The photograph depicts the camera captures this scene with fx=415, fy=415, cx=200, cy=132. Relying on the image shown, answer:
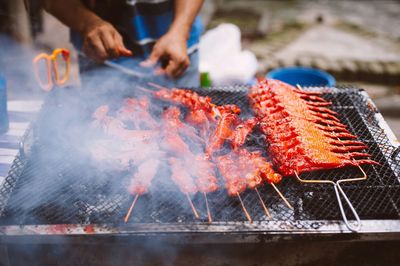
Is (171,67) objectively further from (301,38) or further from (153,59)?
(301,38)

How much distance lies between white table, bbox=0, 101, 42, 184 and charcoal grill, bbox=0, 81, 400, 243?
0.25 m

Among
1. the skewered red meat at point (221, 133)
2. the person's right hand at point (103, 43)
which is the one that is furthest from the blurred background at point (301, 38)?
the skewered red meat at point (221, 133)

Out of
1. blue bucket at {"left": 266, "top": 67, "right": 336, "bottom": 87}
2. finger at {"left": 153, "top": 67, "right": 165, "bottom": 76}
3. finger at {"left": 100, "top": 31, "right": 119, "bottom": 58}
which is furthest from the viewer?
blue bucket at {"left": 266, "top": 67, "right": 336, "bottom": 87}

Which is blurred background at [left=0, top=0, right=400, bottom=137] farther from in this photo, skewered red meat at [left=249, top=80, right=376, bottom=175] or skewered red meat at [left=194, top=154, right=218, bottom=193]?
skewered red meat at [left=194, top=154, right=218, bottom=193]

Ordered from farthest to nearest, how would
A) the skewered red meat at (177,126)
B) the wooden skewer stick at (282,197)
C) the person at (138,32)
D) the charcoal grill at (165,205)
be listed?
the person at (138,32)
the skewered red meat at (177,126)
the wooden skewer stick at (282,197)
the charcoal grill at (165,205)

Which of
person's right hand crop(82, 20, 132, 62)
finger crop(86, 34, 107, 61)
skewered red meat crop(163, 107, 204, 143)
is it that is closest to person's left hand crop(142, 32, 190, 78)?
person's right hand crop(82, 20, 132, 62)

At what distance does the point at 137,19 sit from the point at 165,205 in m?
2.69

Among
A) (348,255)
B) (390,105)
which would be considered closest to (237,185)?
(348,255)

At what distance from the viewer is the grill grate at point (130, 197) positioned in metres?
3.09

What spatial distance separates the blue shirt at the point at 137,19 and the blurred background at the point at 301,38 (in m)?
2.14

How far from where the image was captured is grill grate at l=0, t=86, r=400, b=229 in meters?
3.09

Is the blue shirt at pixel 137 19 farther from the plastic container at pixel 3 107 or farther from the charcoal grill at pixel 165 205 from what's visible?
the charcoal grill at pixel 165 205

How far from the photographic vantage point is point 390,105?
316 inches

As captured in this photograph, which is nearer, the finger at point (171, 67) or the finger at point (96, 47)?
the finger at point (96, 47)
